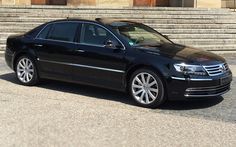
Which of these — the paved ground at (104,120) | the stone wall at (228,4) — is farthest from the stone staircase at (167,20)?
the paved ground at (104,120)

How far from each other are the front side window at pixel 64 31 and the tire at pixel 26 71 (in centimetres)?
68

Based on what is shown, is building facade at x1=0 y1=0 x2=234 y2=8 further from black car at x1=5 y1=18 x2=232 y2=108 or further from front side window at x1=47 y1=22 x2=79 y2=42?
front side window at x1=47 y1=22 x2=79 y2=42

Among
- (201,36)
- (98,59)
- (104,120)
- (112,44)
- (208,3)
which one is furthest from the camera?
(208,3)

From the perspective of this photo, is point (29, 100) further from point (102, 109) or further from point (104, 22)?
point (104, 22)

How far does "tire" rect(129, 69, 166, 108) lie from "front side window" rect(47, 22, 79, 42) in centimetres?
161

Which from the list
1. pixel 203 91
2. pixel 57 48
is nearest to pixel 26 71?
pixel 57 48

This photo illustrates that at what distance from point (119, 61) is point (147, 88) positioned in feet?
2.24

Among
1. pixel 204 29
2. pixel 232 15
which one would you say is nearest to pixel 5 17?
pixel 204 29

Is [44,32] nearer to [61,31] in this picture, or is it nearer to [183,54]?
[61,31]

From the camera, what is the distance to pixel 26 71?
30.7 ft

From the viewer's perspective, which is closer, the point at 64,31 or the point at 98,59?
the point at 98,59

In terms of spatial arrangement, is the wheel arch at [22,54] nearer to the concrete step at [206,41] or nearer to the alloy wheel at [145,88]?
the alloy wheel at [145,88]

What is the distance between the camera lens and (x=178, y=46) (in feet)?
27.7

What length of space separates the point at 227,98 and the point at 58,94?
120 inches
